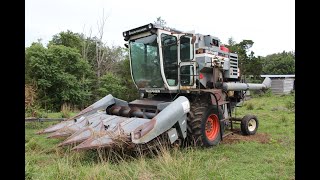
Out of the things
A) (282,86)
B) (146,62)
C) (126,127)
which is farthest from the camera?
(282,86)

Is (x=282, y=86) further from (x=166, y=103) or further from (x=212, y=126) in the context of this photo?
(x=166, y=103)

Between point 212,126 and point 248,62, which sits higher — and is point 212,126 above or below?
below

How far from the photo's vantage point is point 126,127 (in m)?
5.34

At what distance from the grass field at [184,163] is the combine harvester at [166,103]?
346mm

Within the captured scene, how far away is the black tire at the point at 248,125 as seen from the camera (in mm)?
7766

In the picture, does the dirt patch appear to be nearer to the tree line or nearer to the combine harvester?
the combine harvester

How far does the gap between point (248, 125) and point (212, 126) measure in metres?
1.60

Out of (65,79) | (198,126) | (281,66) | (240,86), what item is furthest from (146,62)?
(281,66)

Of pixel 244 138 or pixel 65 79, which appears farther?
pixel 65 79

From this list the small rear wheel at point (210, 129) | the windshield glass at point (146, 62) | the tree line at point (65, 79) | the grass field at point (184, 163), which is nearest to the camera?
the grass field at point (184, 163)

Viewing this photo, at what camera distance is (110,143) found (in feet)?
15.7

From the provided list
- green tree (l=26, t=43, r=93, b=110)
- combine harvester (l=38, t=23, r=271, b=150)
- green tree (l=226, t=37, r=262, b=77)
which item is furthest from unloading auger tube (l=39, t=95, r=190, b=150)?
green tree (l=226, t=37, r=262, b=77)

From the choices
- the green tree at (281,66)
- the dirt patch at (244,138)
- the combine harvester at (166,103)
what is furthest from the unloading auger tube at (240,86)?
the green tree at (281,66)

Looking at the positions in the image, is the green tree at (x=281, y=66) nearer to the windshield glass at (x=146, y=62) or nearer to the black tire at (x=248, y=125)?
the black tire at (x=248, y=125)
